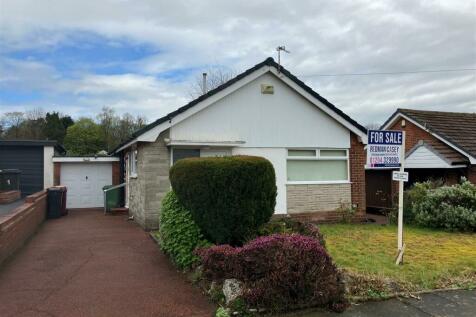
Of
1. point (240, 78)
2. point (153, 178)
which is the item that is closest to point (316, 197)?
point (240, 78)

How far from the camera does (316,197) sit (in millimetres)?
13719

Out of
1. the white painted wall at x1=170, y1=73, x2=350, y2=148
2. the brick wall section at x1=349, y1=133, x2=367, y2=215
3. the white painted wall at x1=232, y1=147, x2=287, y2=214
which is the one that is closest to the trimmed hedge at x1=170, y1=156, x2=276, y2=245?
the white painted wall at x1=170, y1=73, x2=350, y2=148

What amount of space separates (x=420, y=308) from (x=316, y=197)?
8.21 metres

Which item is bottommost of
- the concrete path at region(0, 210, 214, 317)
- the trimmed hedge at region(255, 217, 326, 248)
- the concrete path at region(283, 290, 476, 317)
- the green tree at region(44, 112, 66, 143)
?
the concrete path at region(283, 290, 476, 317)

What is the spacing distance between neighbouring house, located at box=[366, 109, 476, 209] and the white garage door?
1249 centimetres

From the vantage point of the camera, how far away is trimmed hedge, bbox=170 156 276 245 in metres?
6.61

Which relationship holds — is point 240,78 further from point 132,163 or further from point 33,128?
point 33,128

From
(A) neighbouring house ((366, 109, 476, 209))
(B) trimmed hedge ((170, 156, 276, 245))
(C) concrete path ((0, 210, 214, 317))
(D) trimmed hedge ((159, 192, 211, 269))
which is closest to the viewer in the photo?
(C) concrete path ((0, 210, 214, 317))

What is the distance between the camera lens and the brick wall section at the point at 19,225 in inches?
316

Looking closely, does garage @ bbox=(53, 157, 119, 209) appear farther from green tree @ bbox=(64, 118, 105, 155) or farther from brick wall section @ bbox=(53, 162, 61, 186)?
green tree @ bbox=(64, 118, 105, 155)

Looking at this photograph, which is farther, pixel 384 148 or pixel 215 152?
pixel 215 152

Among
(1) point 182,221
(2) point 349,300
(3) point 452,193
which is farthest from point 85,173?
(2) point 349,300

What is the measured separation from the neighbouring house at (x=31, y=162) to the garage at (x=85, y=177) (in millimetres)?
461

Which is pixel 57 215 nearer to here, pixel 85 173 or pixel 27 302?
pixel 85 173
